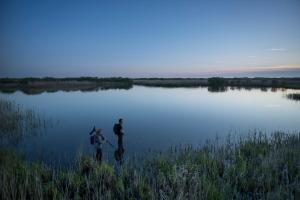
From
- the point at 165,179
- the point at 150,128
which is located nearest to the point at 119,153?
the point at 165,179

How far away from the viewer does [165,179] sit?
725cm

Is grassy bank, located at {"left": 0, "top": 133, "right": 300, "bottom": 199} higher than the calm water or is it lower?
higher

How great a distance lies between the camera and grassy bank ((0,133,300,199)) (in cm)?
632

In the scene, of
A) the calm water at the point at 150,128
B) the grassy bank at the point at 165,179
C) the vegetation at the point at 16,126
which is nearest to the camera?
the grassy bank at the point at 165,179

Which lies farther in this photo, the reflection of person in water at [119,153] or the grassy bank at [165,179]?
the reflection of person in water at [119,153]

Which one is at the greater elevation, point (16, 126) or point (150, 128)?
point (16, 126)

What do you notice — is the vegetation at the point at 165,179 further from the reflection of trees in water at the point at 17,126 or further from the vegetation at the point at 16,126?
the vegetation at the point at 16,126

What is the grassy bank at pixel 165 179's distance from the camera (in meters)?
6.32

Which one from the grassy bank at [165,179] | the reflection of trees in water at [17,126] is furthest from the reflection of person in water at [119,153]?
the reflection of trees in water at [17,126]

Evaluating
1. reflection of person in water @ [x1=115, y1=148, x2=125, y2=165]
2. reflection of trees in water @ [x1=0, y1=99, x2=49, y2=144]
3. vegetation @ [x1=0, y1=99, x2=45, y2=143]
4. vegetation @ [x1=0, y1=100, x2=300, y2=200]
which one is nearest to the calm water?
reflection of person in water @ [x1=115, y1=148, x2=125, y2=165]

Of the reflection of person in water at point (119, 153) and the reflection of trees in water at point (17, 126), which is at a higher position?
the reflection of trees in water at point (17, 126)

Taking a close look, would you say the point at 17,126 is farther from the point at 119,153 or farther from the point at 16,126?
the point at 119,153

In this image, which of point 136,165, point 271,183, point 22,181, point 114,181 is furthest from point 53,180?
point 271,183

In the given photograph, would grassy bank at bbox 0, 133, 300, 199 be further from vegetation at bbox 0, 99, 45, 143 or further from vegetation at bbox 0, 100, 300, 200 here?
vegetation at bbox 0, 99, 45, 143
